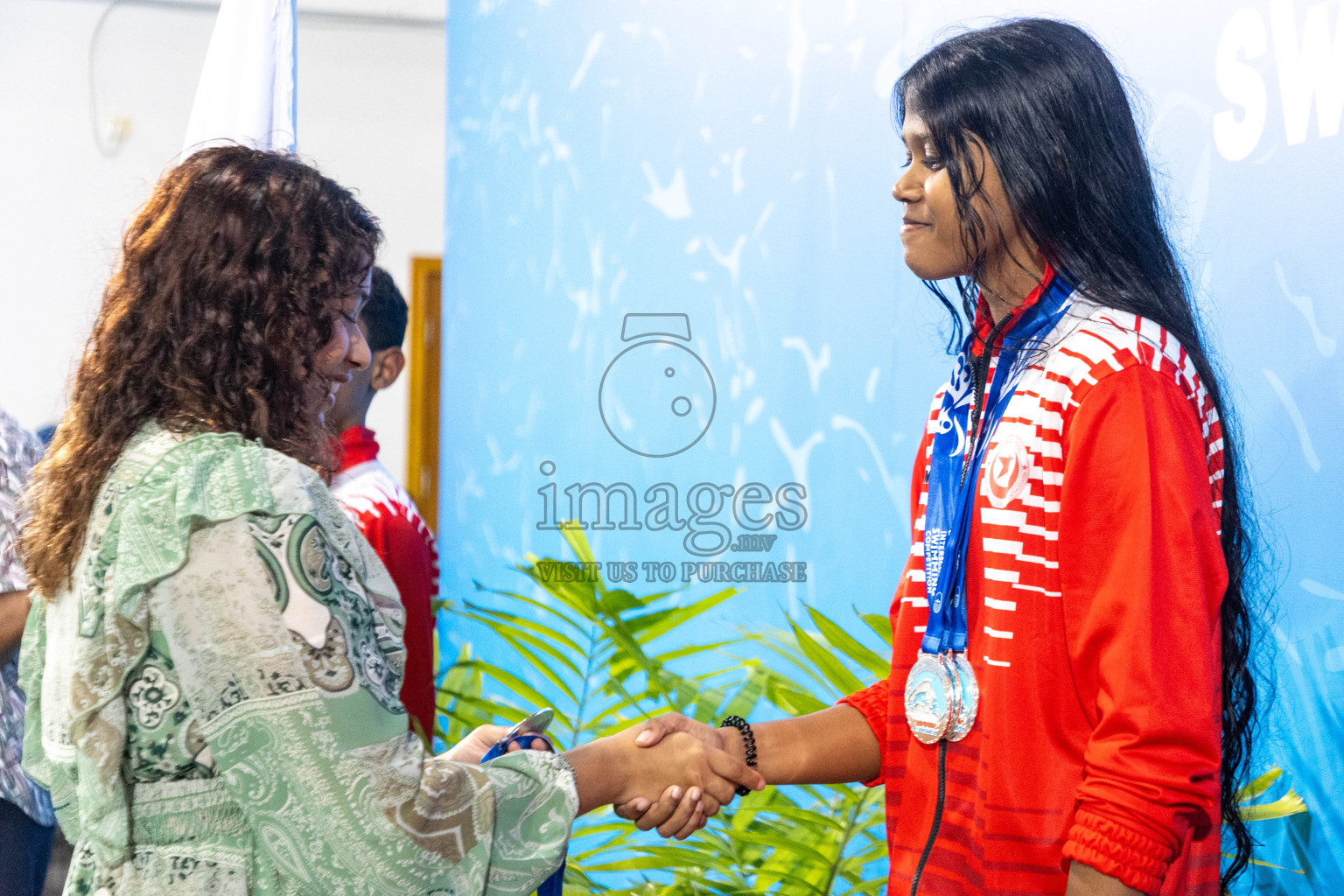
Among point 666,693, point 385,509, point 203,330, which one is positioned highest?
point 203,330

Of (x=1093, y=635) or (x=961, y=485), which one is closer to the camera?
(x=1093, y=635)

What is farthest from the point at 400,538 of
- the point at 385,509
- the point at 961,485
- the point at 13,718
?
the point at 961,485

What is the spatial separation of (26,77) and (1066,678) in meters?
5.97

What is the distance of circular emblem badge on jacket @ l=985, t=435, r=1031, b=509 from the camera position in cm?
118

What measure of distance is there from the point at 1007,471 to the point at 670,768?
0.81m

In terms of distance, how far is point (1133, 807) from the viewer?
1003 mm

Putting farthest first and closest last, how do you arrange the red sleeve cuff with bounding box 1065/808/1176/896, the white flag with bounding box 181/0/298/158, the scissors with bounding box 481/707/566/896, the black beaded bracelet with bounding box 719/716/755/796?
the white flag with bounding box 181/0/298/158 < the black beaded bracelet with bounding box 719/716/755/796 < the scissors with bounding box 481/707/566/896 < the red sleeve cuff with bounding box 1065/808/1176/896

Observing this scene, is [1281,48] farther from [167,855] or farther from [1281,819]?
[167,855]

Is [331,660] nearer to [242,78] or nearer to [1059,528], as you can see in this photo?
[1059,528]

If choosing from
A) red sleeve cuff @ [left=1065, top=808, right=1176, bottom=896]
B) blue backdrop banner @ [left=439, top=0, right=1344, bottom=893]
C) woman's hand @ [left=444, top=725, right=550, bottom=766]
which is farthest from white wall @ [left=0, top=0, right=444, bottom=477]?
red sleeve cuff @ [left=1065, top=808, right=1176, bottom=896]

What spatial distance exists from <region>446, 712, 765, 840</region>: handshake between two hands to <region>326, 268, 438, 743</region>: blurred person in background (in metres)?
0.77

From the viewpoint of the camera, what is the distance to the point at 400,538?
2391 mm

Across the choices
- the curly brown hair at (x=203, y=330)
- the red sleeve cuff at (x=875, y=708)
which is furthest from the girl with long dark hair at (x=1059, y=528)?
the curly brown hair at (x=203, y=330)

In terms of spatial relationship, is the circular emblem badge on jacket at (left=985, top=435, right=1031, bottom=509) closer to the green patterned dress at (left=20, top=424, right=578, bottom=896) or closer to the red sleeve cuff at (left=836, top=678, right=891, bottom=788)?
the red sleeve cuff at (left=836, top=678, right=891, bottom=788)
